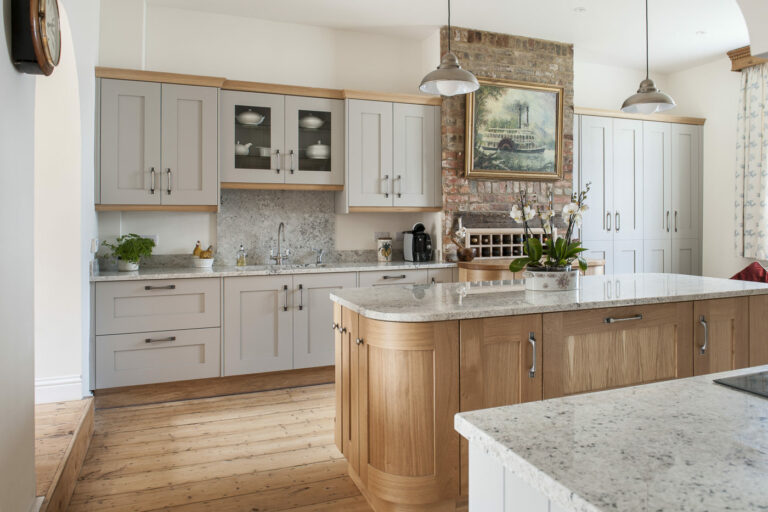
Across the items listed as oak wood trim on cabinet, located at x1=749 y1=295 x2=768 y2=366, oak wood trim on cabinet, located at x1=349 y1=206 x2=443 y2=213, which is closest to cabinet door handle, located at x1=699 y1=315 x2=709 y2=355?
oak wood trim on cabinet, located at x1=749 y1=295 x2=768 y2=366

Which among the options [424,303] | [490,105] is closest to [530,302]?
[424,303]

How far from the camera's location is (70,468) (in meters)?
2.30

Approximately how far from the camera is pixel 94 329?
3520 mm

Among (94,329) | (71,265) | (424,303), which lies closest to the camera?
(424,303)

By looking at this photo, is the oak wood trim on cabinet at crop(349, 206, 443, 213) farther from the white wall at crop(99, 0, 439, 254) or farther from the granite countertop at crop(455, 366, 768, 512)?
the granite countertop at crop(455, 366, 768, 512)

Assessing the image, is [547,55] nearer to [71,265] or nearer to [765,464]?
[71,265]

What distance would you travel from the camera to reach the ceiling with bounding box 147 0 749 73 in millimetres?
4184

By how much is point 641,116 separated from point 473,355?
4.50 metres

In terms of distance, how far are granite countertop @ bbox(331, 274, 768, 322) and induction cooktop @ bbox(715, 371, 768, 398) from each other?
3.25 feet

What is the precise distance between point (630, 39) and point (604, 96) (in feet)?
2.71

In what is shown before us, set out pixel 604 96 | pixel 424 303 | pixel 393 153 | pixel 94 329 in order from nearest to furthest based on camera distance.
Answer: pixel 424 303, pixel 94 329, pixel 393 153, pixel 604 96

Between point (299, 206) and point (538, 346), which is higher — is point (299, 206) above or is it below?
above

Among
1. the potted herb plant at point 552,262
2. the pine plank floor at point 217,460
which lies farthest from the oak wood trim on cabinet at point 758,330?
the pine plank floor at point 217,460

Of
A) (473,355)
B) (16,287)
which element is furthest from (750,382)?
(16,287)
